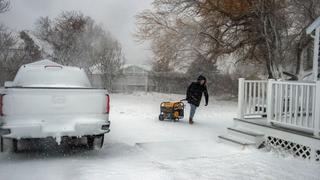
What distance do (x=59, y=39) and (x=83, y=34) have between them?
173 centimetres

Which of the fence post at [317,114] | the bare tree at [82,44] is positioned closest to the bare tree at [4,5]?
the bare tree at [82,44]

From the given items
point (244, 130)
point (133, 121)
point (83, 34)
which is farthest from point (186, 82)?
point (244, 130)

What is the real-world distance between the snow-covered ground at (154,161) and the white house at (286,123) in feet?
1.03

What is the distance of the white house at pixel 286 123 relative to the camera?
264 inches

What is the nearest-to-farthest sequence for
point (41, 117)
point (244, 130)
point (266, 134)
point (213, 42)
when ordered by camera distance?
1. point (41, 117)
2. point (266, 134)
3. point (244, 130)
4. point (213, 42)

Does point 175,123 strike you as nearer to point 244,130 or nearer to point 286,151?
point 244,130

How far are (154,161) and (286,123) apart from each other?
9.48 feet

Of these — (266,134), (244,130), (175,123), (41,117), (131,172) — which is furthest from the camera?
(175,123)

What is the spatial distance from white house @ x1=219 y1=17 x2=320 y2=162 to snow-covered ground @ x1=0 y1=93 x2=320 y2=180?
12.3 inches

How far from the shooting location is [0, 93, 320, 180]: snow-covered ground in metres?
5.70

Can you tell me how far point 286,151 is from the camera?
7285 millimetres

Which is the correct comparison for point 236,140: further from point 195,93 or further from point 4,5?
point 4,5

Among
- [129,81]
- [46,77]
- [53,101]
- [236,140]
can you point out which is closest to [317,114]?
[236,140]

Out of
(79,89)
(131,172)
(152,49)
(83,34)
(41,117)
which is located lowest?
(131,172)
